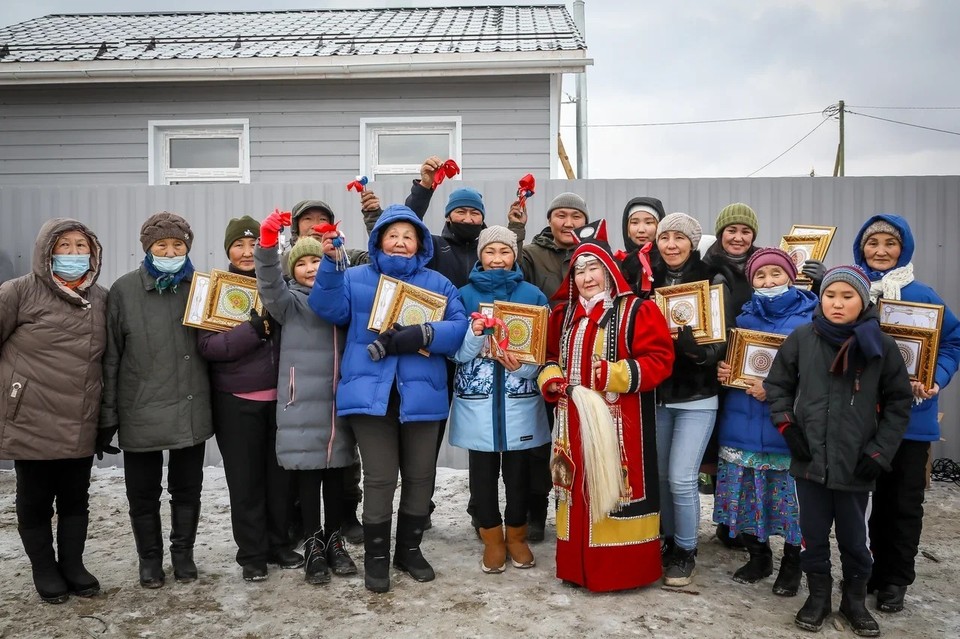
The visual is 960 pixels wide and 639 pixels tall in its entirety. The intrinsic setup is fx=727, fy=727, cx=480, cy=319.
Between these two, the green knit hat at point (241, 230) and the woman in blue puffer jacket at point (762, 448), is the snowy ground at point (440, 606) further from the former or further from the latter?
the green knit hat at point (241, 230)

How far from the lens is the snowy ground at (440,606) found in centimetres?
346

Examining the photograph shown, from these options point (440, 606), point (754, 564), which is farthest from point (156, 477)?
point (754, 564)

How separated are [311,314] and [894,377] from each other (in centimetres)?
291

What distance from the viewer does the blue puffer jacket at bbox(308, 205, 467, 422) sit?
150 inches

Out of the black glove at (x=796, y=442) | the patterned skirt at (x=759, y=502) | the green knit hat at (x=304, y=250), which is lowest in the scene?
the patterned skirt at (x=759, y=502)

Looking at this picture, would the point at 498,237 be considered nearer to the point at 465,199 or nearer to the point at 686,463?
the point at 465,199

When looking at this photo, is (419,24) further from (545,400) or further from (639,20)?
(545,400)

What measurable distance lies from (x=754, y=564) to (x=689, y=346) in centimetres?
132

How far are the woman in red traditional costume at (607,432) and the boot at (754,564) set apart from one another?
51cm

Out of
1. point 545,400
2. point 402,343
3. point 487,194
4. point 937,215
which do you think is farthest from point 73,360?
point 937,215

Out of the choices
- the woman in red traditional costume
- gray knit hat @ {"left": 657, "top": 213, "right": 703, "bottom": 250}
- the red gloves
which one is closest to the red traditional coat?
the woman in red traditional costume

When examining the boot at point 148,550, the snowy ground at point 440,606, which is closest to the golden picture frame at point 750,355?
the snowy ground at point 440,606

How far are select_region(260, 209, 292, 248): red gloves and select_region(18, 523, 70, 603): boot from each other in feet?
6.20

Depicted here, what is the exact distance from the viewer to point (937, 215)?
620 cm
